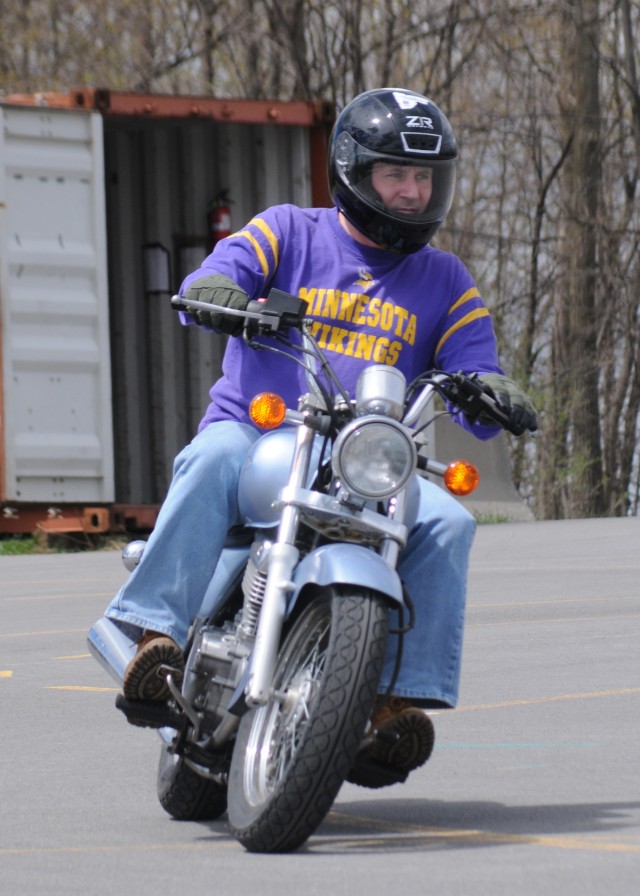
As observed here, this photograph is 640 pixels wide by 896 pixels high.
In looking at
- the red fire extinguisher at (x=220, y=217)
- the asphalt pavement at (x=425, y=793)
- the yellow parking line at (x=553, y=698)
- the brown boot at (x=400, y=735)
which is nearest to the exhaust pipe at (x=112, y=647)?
the asphalt pavement at (x=425, y=793)

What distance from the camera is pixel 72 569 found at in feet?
45.6

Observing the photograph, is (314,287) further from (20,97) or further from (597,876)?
(20,97)

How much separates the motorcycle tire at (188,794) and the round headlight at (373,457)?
106 centimetres

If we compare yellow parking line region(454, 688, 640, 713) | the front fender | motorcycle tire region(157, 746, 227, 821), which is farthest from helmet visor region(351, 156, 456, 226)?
yellow parking line region(454, 688, 640, 713)

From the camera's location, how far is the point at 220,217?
16.5 m

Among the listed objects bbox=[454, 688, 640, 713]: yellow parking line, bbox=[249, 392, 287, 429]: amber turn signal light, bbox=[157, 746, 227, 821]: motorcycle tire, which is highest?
bbox=[249, 392, 287, 429]: amber turn signal light

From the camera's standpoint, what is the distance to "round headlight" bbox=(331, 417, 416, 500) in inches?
182

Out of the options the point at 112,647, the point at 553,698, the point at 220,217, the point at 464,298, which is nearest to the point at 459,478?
the point at 464,298

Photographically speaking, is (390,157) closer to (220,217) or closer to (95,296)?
(95,296)

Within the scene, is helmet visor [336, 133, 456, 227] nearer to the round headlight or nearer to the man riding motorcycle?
the man riding motorcycle

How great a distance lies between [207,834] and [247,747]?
0.48 meters

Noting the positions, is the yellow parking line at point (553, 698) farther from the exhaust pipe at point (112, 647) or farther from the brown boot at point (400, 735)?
the brown boot at point (400, 735)

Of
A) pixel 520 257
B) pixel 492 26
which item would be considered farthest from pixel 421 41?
pixel 520 257

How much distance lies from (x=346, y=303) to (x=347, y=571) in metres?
1.02
